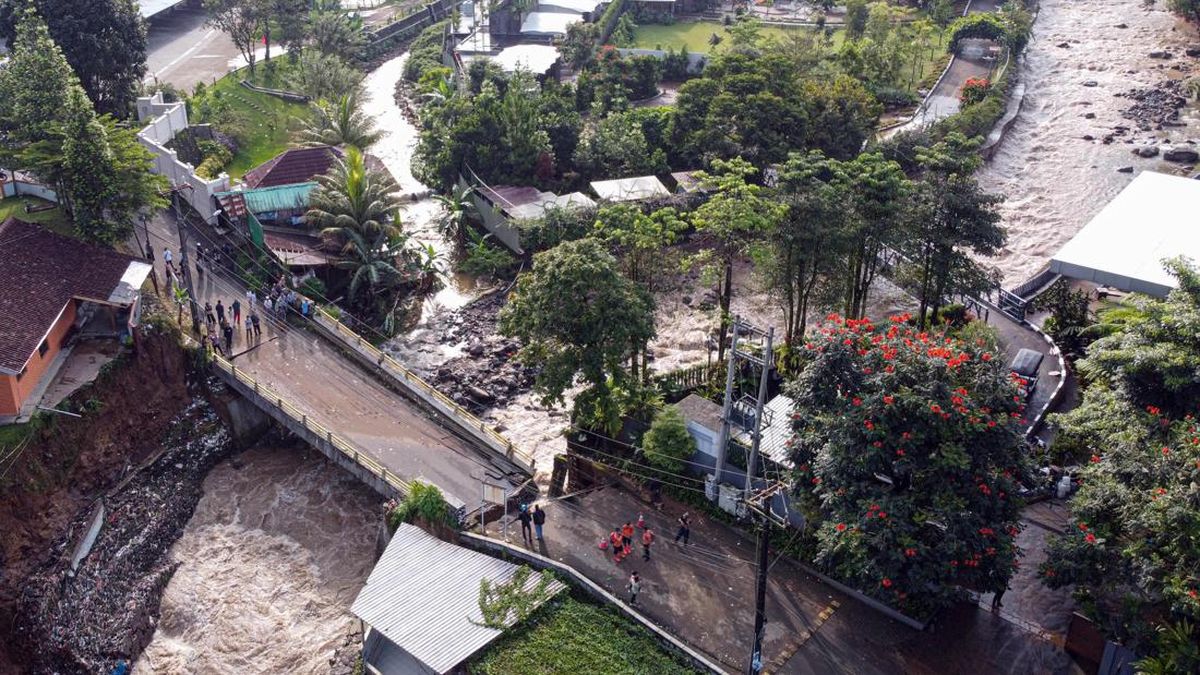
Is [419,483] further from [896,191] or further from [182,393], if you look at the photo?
[896,191]

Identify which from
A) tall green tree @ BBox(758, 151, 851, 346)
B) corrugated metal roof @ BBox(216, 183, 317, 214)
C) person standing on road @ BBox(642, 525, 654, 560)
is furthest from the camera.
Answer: corrugated metal roof @ BBox(216, 183, 317, 214)

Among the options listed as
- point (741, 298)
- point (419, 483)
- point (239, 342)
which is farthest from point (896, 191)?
point (239, 342)

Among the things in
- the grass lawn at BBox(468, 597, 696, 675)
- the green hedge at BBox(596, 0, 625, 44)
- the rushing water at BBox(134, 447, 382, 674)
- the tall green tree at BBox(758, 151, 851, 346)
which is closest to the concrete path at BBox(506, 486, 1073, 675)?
the grass lawn at BBox(468, 597, 696, 675)

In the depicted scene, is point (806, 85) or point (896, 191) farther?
point (806, 85)

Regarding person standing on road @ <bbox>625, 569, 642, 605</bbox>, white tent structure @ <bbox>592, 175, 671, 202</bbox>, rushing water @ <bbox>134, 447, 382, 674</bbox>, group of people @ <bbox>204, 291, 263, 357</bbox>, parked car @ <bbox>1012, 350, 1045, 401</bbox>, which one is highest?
white tent structure @ <bbox>592, 175, 671, 202</bbox>

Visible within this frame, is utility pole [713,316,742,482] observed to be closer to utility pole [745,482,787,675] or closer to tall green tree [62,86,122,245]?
utility pole [745,482,787,675]

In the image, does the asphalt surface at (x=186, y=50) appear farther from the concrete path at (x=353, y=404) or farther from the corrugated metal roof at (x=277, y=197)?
the concrete path at (x=353, y=404)

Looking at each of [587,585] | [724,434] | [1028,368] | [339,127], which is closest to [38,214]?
[339,127]
